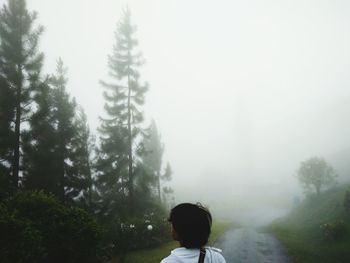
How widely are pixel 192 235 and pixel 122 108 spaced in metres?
23.1

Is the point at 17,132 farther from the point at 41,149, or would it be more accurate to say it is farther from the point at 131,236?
the point at 131,236

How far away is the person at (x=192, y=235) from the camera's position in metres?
2.44

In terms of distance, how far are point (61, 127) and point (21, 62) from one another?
24.1ft

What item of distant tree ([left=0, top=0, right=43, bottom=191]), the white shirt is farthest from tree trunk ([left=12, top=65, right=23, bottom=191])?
the white shirt

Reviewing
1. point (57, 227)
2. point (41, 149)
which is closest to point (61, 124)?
point (41, 149)

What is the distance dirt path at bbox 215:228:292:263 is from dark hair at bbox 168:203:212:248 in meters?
14.2

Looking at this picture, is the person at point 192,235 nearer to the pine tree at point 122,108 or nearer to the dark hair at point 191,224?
the dark hair at point 191,224

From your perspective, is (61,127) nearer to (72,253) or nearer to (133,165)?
(133,165)

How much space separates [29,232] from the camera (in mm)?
8852

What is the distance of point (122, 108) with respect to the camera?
2481cm

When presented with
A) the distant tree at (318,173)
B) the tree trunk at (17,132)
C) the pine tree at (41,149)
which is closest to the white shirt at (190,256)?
the tree trunk at (17,132)

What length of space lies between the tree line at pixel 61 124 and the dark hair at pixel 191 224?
17497 millimetres

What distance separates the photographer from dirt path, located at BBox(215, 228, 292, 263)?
15.2 m

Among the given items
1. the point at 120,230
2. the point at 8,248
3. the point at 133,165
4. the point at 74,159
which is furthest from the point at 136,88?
the point at 8,248
